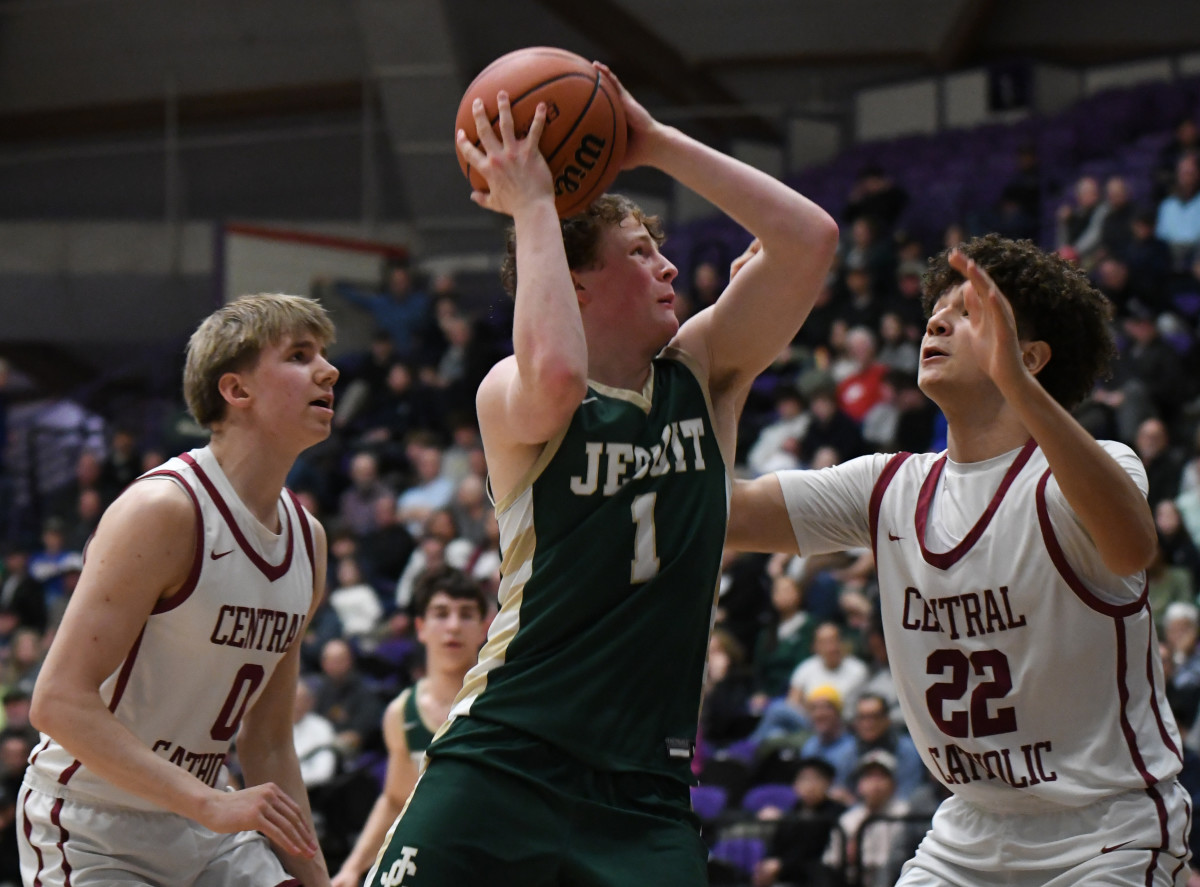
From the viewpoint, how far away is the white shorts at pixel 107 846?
3619 millimetres

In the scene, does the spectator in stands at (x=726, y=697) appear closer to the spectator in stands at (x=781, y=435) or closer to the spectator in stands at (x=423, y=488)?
the spectator in stands at (x=781, y=435)

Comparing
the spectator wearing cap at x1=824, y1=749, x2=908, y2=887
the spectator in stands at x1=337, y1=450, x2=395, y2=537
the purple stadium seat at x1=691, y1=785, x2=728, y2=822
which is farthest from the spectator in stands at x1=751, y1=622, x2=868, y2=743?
the spectator in stands at x1=337, y1=450, x2=395, y2=537

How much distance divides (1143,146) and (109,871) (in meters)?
12.7

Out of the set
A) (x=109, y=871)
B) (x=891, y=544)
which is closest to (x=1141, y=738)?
(x=891, y=544)

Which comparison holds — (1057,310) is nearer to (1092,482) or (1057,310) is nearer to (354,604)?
(1092,482)

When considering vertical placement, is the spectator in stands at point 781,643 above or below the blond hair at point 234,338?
below

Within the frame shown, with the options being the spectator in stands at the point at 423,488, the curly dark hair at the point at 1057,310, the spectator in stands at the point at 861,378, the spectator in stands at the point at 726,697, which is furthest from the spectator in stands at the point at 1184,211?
the curly dark hair at the point at 1057,310

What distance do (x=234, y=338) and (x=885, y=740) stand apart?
214 inches

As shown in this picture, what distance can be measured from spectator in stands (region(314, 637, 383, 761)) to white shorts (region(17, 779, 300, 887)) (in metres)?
6.03

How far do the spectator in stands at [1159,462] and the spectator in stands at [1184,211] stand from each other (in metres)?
3.07

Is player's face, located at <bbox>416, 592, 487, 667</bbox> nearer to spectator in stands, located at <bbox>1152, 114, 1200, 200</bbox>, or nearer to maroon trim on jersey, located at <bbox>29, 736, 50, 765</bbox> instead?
maroon trim on jersey, located at <bbox>29, 736, 50, 765</bbox>

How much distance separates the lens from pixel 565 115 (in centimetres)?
329

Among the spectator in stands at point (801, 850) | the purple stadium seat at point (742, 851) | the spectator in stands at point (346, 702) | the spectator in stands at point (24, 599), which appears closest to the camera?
the spectator in stands at point (801, 850)

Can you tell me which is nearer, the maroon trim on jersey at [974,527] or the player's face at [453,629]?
the maroon trim on jersey at [974,527]
